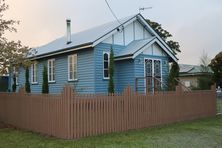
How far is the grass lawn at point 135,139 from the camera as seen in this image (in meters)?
10.9

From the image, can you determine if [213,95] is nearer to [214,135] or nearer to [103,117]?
[214,135]

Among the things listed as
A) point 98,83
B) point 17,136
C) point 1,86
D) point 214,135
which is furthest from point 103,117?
point 1,86

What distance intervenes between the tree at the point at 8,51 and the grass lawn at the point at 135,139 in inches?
146

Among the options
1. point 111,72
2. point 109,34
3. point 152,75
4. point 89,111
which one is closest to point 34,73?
point 109,34

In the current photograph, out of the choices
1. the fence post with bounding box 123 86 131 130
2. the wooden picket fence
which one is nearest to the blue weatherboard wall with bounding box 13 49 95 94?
the wooden picket fence

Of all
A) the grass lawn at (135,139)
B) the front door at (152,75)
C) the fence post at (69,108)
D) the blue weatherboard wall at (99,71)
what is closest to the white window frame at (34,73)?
the blue weatherboard wall at (99,71)

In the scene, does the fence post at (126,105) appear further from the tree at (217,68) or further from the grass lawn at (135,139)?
the tree at (217,68)

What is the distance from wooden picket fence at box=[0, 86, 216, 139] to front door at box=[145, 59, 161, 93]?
324 centimetres

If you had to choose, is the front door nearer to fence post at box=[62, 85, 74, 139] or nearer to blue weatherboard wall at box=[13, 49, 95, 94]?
blue weatherboard wall at box=[13, 49, 95, 94]

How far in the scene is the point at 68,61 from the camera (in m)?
23.2

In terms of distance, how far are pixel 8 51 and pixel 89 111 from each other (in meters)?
6.10

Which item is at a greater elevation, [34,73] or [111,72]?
[34,73]

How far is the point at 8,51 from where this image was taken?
16266mm

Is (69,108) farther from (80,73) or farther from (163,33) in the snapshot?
(163,33)
